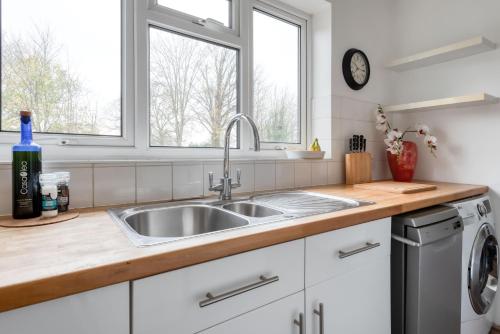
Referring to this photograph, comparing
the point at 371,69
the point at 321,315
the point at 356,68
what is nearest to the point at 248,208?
the point at 321,315

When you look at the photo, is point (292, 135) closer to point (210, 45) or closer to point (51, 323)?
point (210, 45)

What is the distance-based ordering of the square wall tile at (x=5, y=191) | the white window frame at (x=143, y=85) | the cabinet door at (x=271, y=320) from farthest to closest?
the white window frame at (x=143, y=85) → the square wall tile at (x=5, y=191) → the cabinet door at (x=271, y=320)

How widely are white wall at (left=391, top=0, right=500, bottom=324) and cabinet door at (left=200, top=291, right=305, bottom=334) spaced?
1.73 m

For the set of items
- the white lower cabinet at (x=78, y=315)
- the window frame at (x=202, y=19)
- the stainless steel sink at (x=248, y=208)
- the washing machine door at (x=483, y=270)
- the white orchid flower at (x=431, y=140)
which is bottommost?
the washing machine door at (x=483, y=270)

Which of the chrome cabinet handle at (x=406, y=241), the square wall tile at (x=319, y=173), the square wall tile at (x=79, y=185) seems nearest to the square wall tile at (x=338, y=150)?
the square wall tile at (x=319, y=173)

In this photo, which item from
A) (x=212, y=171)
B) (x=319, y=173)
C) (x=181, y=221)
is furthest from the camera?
(x=319, y=173)

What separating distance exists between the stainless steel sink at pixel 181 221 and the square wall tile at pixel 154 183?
137 mm

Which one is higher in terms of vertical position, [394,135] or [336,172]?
[394,135]

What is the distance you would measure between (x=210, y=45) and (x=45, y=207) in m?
1.14

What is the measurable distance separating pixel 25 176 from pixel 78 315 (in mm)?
605

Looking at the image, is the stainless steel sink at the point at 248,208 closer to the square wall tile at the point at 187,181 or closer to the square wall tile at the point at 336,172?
the square wall tile at the point at 187,181

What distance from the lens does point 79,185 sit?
1073mm

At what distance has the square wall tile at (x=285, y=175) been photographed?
164 cm

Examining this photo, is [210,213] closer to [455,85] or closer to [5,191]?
[5,191]
